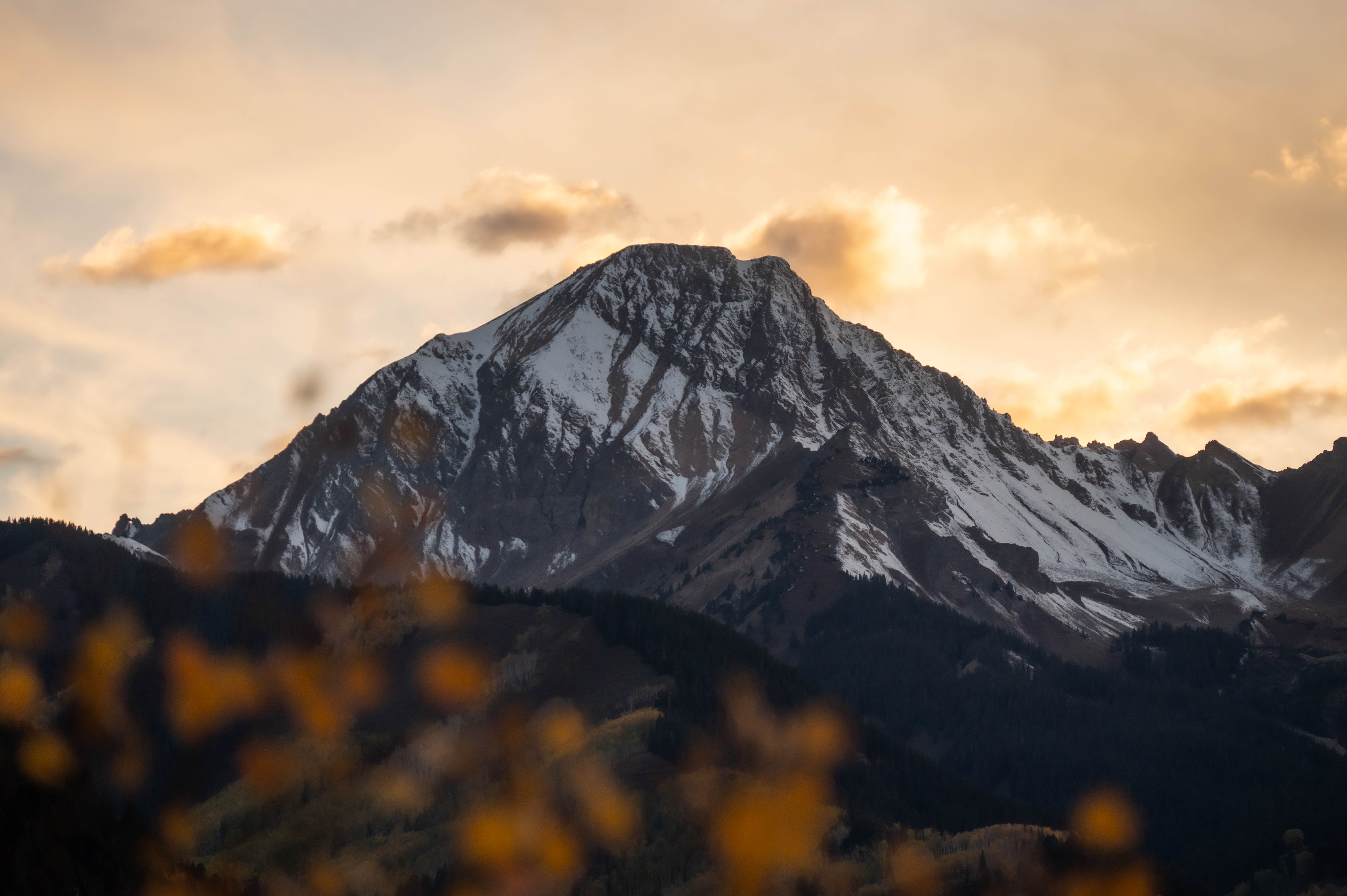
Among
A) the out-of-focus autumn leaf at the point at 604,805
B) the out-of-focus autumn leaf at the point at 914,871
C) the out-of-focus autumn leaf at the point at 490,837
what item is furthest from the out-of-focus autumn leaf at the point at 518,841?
the out-of-focus autumn leaf at the point at 914,871

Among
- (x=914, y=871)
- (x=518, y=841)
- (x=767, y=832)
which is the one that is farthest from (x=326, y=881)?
(x=914, y=871)

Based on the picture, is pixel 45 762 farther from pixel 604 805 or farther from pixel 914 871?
pixel 914 871

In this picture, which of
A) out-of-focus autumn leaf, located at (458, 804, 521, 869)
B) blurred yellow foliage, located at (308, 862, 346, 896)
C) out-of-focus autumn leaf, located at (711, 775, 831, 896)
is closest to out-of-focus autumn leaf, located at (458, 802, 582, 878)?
out-of-focus autumn leaf, located at (458, 804, 521, 869)

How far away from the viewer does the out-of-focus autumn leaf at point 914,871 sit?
15925 cm

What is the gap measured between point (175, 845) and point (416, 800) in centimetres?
2949

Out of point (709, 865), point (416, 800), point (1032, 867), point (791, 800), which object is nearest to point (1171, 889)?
point (1032, 867)

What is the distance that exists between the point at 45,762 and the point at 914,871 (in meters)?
94.1

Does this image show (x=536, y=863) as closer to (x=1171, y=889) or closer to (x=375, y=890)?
(x=375, y=890)

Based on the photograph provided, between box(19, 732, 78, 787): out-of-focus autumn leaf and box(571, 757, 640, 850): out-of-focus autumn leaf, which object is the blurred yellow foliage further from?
box(19, 732, 78, 787): out-of-focus autumn leaf

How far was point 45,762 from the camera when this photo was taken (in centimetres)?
17138

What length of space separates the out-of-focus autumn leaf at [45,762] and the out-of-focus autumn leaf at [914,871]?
3314 inches

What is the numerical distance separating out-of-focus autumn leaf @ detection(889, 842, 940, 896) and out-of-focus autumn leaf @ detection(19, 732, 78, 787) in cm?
8417

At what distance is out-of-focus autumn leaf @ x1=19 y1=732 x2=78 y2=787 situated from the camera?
157 metres

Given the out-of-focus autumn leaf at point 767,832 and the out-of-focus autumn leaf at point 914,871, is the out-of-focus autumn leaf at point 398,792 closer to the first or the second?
the out-of-focus autumn leaf at point 767,832
